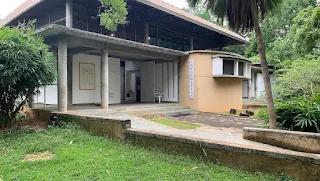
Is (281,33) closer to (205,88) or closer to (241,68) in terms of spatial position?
(241,68)

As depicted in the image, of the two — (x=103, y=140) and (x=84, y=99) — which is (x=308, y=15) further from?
(x=84, y=99)

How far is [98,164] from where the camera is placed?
3.88 meters

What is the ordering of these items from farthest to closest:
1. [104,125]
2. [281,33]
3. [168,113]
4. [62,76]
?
[281,33] < [168,113] < [62,76] < [104,125]

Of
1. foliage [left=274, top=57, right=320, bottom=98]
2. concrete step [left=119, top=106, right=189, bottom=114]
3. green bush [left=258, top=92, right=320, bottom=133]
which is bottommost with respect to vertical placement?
concrete step [left=119, top=106, right=189, bottom=114]

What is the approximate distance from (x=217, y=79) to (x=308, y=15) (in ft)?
16.4

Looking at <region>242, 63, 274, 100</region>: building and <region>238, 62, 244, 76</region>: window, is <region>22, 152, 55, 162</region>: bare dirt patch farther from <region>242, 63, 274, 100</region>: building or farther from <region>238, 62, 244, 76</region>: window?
<region>242, 63, 274, 100</region>: building

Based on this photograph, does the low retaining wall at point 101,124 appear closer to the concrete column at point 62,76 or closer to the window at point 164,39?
the concrete column at point 62,76

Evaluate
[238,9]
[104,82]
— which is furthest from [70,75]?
[238,9]

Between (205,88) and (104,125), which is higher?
(205,88)

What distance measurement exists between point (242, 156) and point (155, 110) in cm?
714

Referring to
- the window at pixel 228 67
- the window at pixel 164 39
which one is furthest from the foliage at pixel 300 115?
the window at pixel 164 39

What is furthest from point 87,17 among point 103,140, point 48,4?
point 103,140

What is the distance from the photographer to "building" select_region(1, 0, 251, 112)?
9.27 m

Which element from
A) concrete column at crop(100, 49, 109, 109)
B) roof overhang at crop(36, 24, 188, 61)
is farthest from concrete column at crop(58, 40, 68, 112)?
concrete column at crop(100, 49, 109, 109)
